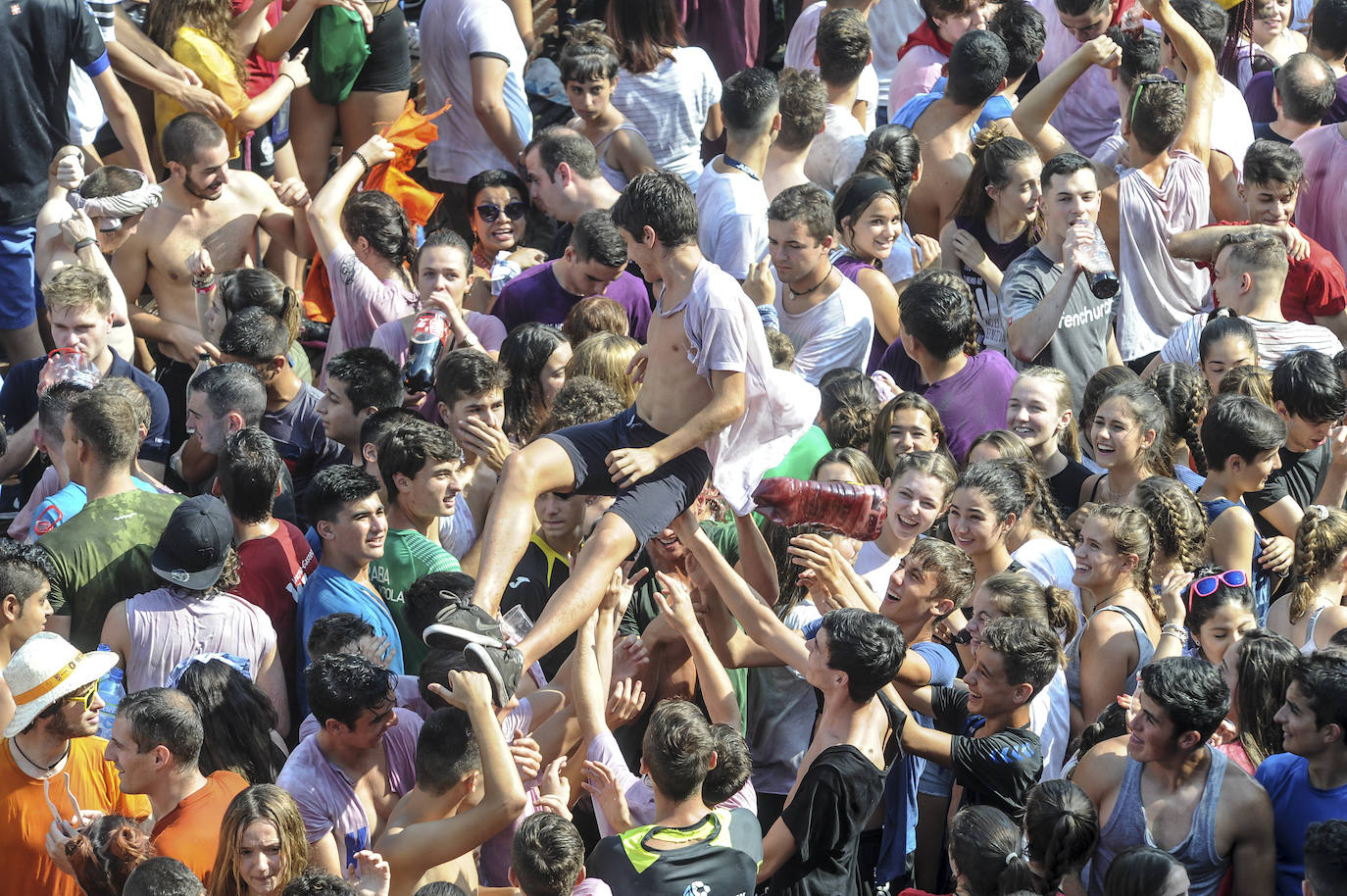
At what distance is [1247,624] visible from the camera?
17.4 ft

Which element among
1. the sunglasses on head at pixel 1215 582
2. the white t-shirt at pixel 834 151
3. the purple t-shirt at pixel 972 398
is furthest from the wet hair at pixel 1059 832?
the white t-shirt at pixel 834 151

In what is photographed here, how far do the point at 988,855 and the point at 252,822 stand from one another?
1899mm

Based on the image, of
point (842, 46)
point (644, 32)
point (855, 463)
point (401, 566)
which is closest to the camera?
point (401, 566)

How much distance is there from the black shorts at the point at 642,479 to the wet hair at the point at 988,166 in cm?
269

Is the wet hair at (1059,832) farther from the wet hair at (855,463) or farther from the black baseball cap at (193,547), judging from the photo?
the black baseball cap at (193,547)

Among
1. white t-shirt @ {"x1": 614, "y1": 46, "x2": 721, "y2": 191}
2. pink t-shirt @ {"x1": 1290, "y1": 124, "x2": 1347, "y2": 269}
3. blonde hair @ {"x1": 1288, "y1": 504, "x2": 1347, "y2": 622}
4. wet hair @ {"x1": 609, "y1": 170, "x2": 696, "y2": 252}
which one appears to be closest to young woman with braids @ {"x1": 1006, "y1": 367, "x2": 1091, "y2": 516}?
blonde hair @ {"x1": 1288, "y1": 504, "x2": 1347, "y2": 622}

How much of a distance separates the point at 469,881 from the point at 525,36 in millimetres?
6328

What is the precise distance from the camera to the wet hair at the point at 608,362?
648cm

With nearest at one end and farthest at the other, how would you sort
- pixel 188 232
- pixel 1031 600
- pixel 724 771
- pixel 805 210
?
1. pixel 724 771
2. pixel 1031 600
3. pixel 805 210
4. pixel 188 232

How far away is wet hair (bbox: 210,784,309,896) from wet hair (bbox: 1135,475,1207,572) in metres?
2.90

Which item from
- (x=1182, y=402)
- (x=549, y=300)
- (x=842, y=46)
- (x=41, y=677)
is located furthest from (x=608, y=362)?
(x=842, y=46)

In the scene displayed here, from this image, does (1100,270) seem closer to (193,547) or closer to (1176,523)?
(1176,523)

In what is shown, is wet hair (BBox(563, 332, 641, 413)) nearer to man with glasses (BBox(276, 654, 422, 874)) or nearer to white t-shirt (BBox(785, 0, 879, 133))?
man with glasses (BBox(276, 654, 422, 874))

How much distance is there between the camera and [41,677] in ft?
15.6
